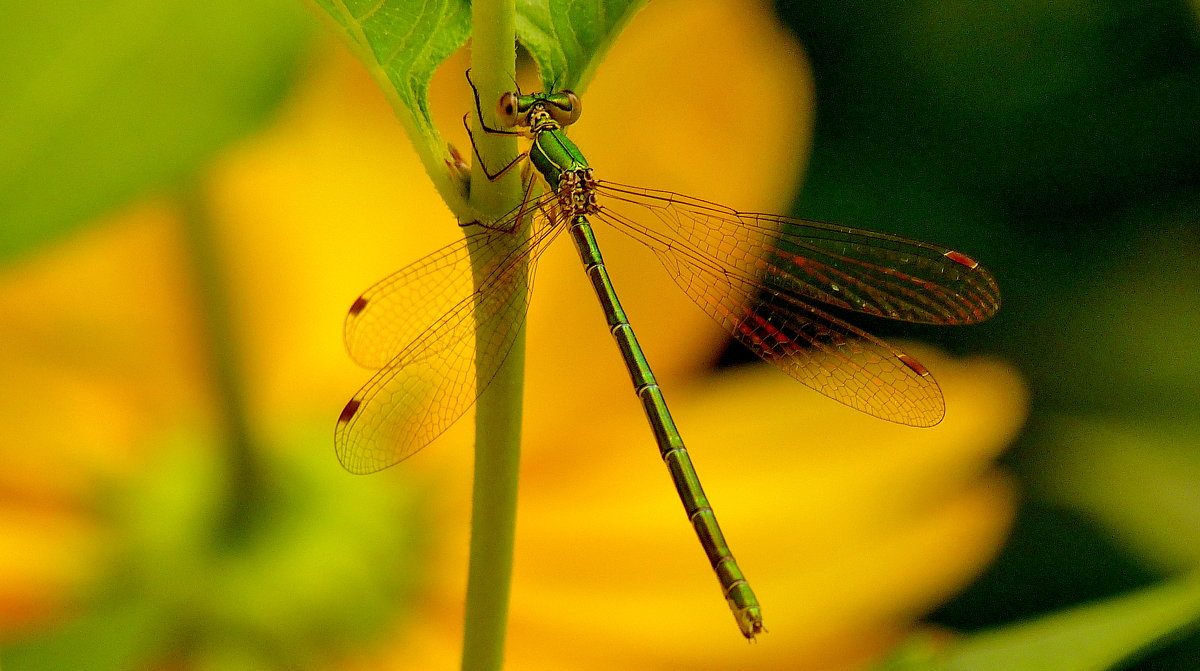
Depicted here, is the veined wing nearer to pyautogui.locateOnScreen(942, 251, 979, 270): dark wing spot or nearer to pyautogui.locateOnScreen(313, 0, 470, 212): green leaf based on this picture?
pyautogui.locateOnScreen(942, 251, 979, 270): dark wing spot

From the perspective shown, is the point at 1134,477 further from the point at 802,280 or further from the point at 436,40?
the point at 436,40

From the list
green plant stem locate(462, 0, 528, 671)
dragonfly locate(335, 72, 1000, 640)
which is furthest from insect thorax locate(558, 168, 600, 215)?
green plant stem locate(462, 0, 528, 671)

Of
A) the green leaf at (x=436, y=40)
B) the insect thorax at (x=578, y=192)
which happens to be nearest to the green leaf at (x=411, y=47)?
the green leaf at (x=436, y=40)

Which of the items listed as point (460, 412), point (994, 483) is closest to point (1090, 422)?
point (994, 483)

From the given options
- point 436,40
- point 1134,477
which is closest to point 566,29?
point 436,40

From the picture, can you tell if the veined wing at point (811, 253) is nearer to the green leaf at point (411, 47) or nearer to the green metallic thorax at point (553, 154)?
the green metallic thorax at point (553, 154)

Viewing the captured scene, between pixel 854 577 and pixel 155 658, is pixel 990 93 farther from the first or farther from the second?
pixel 155 658
